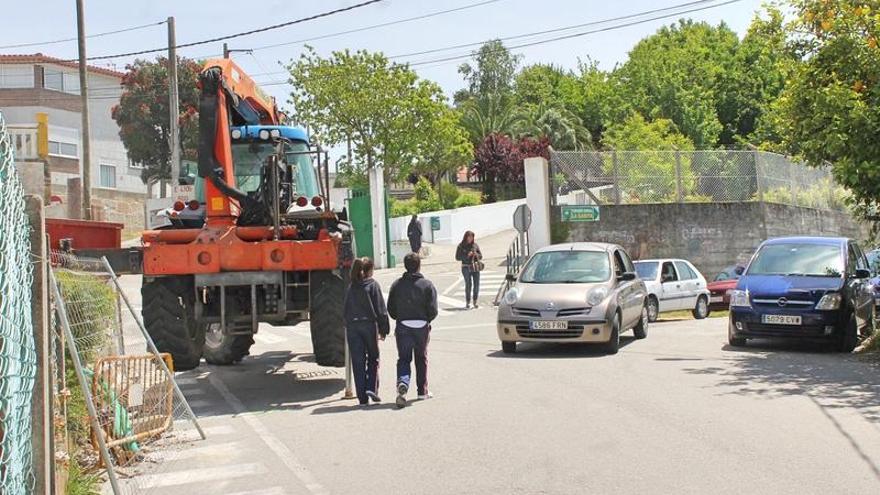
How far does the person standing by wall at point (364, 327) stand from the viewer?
10695 millimetres

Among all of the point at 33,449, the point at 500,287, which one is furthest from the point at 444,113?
the point at 33,449

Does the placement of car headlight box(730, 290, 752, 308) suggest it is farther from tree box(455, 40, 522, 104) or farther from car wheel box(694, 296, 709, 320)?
tree box(455, 40, 522, 104)

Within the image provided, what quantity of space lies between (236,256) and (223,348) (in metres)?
3.87

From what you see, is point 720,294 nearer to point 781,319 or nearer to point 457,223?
point 781,319

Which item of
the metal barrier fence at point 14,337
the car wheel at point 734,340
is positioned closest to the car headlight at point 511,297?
the car wheel at point 734,340

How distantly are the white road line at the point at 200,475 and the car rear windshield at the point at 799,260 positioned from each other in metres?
10.4

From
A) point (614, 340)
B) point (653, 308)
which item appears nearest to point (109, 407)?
point (614, 340)

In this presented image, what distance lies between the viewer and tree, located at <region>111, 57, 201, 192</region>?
153 feet

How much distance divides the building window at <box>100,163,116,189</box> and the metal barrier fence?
5272 cm

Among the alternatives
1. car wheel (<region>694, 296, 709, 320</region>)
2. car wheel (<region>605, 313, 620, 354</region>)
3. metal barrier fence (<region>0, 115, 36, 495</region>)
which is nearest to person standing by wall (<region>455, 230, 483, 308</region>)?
car wheel (<region>694, 296, 709, 320</region>)

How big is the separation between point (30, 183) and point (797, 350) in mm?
13342

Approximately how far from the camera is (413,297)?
10867 mm

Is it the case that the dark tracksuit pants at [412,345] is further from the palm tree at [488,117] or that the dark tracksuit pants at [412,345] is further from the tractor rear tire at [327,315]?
the palm tree at [488,117]

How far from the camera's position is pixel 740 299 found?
1523 centimetres
